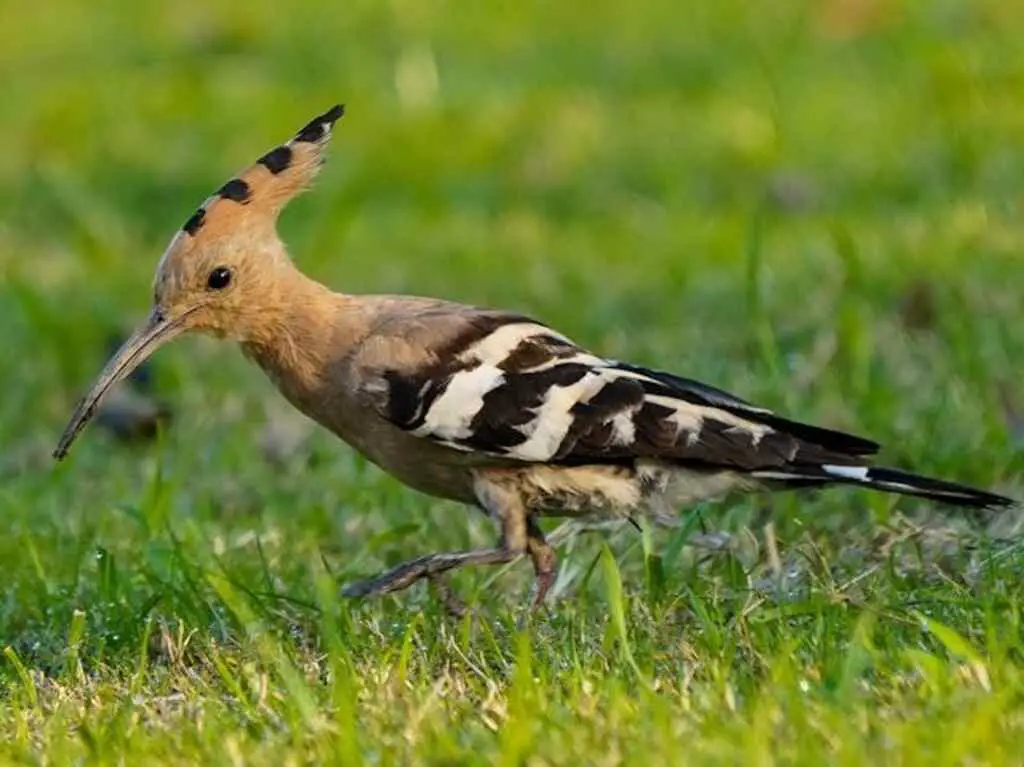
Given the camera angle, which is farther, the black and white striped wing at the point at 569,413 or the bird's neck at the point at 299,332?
the bird's neck at the point at 299,332

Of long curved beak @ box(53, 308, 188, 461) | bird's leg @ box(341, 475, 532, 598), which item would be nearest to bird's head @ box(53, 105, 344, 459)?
long curved beak @ box(53, 308, 188, 461)

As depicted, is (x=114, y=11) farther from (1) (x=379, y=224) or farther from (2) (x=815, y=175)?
(2) (x=815, y=175)

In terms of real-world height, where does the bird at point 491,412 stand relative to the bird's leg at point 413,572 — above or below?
above

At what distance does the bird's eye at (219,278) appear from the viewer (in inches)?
156

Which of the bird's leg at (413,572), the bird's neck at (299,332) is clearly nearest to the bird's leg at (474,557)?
the bird's leg at (413,572)

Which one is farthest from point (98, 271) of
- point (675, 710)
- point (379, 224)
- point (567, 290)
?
point (675, 710)

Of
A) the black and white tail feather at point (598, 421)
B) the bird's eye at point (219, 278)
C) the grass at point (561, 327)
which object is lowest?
the grass at point (561, 327)

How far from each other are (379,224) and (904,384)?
104 inches

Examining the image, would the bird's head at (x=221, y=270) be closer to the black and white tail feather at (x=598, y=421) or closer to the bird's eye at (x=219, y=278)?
the bird's eye at (x=219, y=278)

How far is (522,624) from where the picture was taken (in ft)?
11.7

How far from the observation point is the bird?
12.2 feet

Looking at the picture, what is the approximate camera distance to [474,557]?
3.67 metres

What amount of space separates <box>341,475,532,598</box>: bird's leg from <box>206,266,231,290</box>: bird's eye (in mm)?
619

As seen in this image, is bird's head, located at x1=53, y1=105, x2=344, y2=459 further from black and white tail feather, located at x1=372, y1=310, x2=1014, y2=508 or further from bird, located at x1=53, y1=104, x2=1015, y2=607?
black and white tail feather, located at x1=372, y1=310, x2=1014, y2=508
